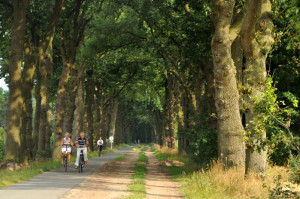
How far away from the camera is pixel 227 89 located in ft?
45.0

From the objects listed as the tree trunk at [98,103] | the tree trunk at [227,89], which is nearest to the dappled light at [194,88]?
the tree trunk at [227,89]

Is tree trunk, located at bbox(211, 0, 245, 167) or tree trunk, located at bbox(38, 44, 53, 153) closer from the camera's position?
tree trunk, located at bbox(211, 0, 245, 167)

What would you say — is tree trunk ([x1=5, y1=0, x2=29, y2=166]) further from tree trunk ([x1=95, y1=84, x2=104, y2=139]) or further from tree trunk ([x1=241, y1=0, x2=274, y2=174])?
tree trunk ([x1=95, y1=84, x2=104, y2=139])

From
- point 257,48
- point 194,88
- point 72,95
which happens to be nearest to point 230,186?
point 257,48

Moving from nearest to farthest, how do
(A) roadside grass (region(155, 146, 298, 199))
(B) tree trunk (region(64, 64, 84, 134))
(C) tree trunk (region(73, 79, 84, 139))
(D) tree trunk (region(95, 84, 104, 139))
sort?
(A) roadside grass (region(155, 146, 298, 199))
(B) tree trunk (region(64, 64, 84, 134))
(C) tree trunk (region(73, 79, 84, 139))
(D) tree trunk (region(95, 84, 104, 139))

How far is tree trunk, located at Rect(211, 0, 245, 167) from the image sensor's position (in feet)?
44.9

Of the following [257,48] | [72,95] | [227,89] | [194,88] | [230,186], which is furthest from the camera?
[72,95]

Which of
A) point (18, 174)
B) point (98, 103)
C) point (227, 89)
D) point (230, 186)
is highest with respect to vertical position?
point (98, 103)

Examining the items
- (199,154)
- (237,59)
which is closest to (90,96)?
(199,154)

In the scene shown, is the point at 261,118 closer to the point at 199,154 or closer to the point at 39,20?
the point at 199,154

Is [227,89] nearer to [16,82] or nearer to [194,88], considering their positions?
[16,82]

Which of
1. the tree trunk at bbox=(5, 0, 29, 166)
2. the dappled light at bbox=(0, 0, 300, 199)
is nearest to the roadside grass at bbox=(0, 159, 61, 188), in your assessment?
the dappled light at bbox=(0, 0, 300, 199)

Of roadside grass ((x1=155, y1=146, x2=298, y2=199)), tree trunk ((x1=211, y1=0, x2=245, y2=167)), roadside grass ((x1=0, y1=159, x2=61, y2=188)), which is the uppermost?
tree trunk ((x1=211, y1=0, x2=245, y2=167))

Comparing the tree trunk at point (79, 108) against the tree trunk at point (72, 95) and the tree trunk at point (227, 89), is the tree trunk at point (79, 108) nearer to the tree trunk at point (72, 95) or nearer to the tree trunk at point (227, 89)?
the tree trunk at point (72, 95)
